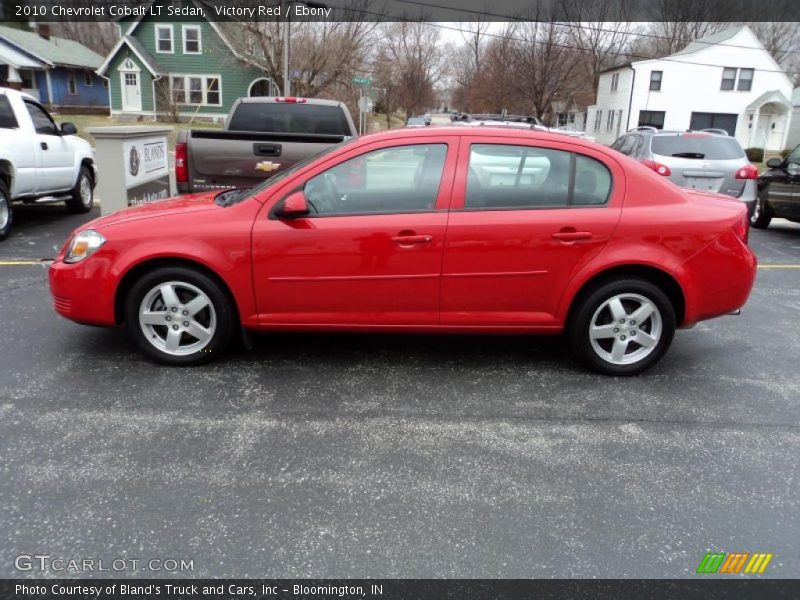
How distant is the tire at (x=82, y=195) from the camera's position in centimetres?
1027

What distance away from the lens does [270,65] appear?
32.8 meters

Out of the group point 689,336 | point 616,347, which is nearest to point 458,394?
point 616,347

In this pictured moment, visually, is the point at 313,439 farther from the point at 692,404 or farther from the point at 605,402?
the point at 692,404

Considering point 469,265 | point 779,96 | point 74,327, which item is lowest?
point 74,327

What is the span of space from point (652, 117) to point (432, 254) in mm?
42893

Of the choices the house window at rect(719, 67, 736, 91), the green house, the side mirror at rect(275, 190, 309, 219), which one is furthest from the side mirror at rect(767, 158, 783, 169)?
the house window at rect(719, 67, 736, 91)

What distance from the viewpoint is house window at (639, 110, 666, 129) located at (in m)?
41.8

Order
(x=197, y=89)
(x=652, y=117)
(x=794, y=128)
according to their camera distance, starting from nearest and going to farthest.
→ (x=197, y=89) → (x=652, y=117) → (x=794, y=128)

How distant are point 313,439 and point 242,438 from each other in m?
0.39

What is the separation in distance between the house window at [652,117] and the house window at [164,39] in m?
29.6

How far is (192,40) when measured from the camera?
118 ft

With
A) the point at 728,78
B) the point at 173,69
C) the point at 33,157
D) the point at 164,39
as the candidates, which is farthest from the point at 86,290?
the point at 728,78

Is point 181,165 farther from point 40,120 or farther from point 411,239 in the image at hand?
point 40,120

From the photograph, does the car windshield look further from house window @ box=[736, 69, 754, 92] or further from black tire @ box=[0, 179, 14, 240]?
house window @ box=[736, 69, 754, 92]
